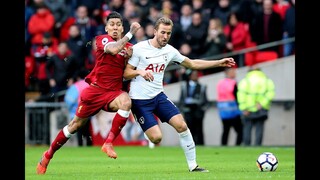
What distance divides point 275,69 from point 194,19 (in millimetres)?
2834

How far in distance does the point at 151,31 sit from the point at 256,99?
3.89 metres

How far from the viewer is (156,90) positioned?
46.4ft

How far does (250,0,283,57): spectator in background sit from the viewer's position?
2550cm

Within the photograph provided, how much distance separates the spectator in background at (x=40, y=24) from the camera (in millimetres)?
27594

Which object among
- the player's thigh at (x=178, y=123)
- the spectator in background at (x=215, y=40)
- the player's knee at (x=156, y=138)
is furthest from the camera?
the spectator in background at (x=215, y=40)

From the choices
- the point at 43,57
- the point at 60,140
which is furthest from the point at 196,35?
the point at 60,140

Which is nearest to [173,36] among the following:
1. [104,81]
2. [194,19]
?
[194,19]

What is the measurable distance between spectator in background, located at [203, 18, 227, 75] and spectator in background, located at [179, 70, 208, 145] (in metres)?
1.04

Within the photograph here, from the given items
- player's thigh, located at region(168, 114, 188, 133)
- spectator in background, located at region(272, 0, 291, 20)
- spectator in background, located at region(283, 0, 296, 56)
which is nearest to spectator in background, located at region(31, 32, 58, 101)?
spectator in background, located at region(272, 0, 291, 20)

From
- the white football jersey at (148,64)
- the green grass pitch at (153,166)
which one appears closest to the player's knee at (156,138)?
the green grass pitch at (153,166)

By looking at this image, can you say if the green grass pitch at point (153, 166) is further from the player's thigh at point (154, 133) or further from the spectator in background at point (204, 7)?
the spectator in background at point (204, 7)

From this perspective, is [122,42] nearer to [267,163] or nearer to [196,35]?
[267,163]

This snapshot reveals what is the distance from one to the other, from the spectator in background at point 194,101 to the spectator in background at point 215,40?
1039 mm
